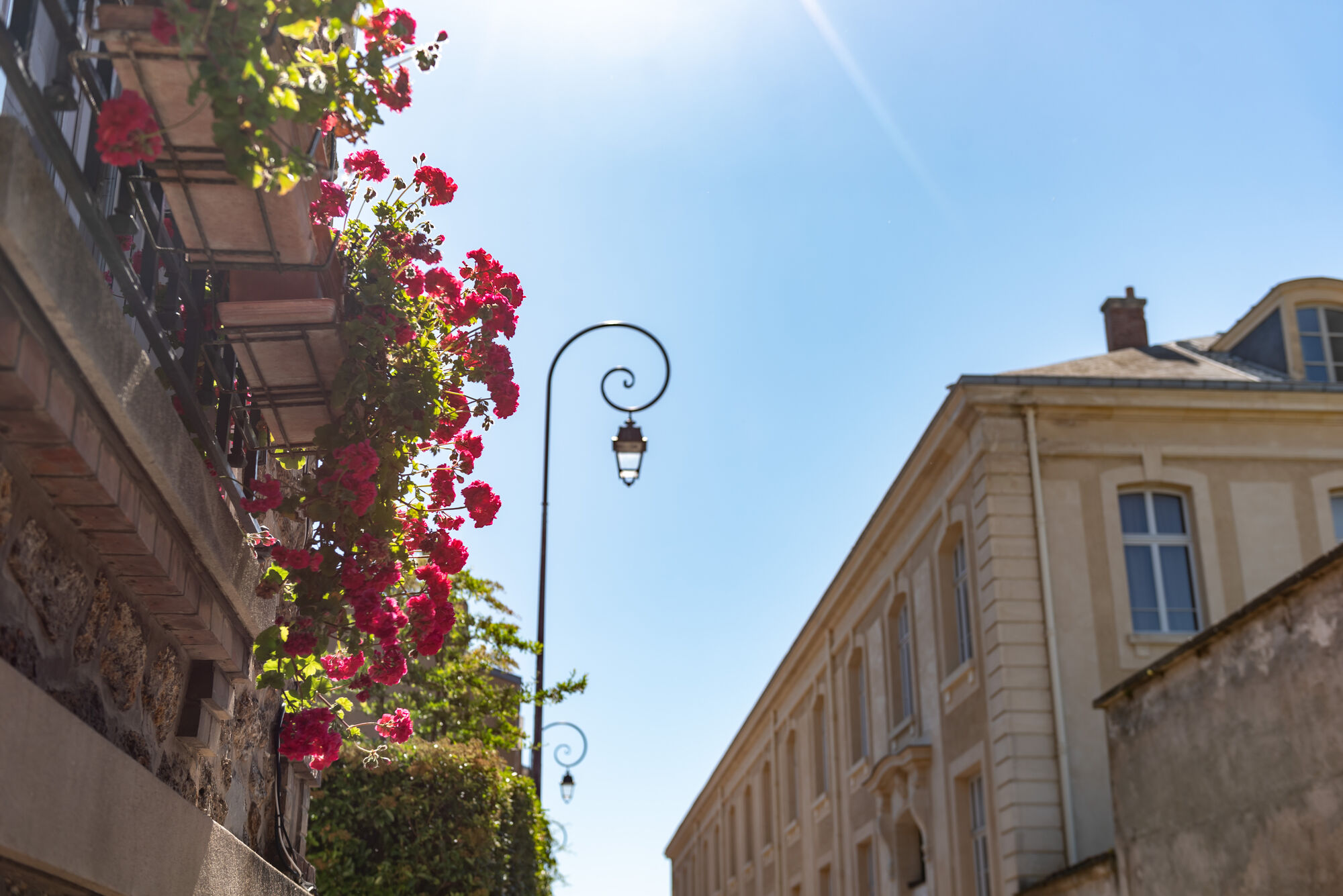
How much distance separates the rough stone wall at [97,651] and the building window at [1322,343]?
16.8m

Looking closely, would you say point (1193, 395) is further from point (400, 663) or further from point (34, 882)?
point (34, 882)

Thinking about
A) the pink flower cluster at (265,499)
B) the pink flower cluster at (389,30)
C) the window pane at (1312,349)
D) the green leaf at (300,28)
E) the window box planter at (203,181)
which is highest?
the window pane at (1312,349)

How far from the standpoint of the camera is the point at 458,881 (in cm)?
1380

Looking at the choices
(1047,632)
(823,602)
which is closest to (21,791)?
(1047,632)

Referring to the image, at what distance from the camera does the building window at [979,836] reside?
16.9 m

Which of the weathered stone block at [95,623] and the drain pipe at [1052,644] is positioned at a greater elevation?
the drain pipe at [1052,644]

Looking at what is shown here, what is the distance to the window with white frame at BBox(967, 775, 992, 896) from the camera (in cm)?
1691

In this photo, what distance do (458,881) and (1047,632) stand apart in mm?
7348

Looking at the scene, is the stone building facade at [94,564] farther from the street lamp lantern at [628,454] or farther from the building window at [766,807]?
the building window at [766,807]

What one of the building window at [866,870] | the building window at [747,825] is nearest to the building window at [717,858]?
the building window at [747,825]

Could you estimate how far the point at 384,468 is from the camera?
5.26m

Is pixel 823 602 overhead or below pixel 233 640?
overhead

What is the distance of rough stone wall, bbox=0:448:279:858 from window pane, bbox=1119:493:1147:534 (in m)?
13.3

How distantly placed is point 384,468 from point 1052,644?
39.9 feet
